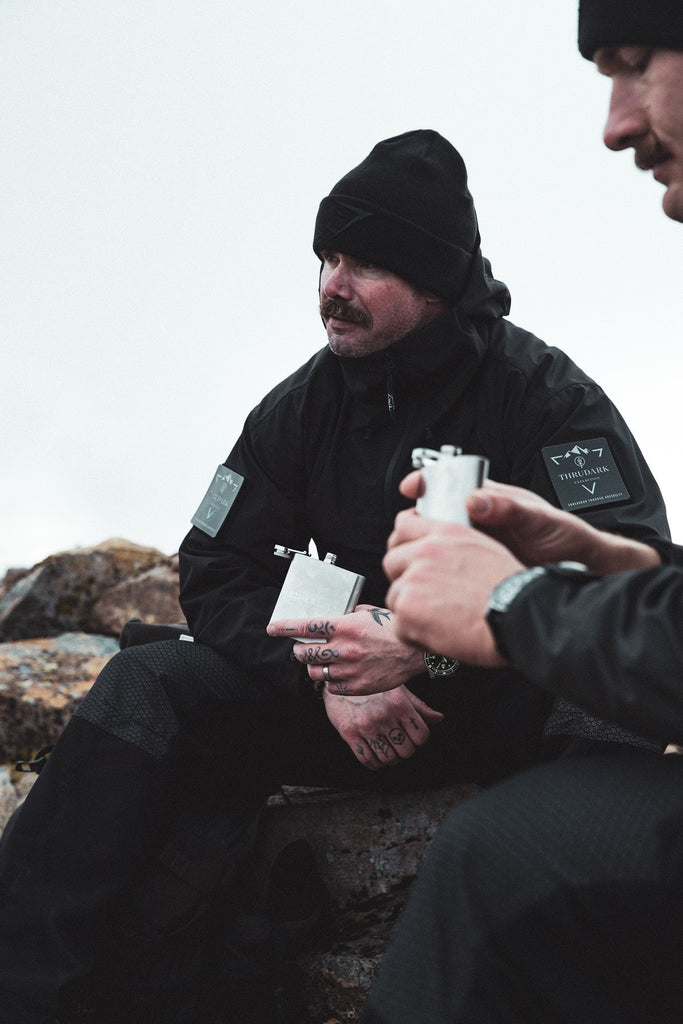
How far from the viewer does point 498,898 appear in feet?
4.87

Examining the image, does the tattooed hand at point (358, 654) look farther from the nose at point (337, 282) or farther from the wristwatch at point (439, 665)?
the nose at point (337, 282)

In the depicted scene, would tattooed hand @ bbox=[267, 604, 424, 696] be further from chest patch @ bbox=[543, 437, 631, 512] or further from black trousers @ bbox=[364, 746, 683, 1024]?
black trousers @ bbox=[364, 746, 683, 1024]

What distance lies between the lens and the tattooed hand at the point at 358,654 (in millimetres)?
2730

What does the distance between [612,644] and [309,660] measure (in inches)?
61.7

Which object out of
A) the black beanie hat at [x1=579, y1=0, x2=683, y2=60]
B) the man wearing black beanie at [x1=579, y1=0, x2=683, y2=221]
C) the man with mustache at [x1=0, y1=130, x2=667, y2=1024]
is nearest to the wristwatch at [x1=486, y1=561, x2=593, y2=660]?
the man wearing black beanie at [x1=579, y1=0, x2=683, y2=221]

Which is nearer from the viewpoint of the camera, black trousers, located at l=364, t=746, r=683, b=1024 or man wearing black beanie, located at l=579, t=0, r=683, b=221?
black trousers, located at l=364, t=746, r=683, b=1024

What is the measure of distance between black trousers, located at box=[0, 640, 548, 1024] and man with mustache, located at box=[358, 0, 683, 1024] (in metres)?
1.06

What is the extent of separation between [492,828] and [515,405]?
1.75 meters

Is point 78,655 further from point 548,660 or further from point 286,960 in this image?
point 548,660

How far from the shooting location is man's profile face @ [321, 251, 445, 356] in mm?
3289

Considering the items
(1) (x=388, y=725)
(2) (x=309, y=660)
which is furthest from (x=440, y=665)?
(2) (x=309, y=660)

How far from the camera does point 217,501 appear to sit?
342 centimetres

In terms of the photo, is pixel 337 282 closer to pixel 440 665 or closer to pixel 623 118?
pixel 440 665

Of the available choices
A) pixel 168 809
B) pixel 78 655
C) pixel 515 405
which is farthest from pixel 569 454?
pixel 78 655
